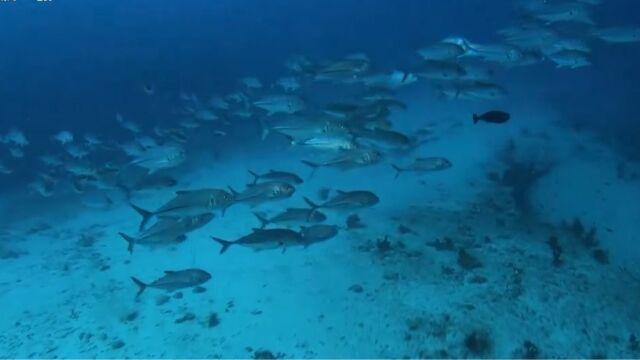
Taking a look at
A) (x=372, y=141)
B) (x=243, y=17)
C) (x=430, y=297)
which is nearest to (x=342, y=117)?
(x=372, y=141)

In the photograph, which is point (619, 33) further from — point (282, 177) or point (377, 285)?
point (282, 177)

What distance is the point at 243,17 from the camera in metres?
72.5

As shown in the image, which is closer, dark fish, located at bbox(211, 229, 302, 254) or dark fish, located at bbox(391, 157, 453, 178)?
dark fish, located at bbox(211, 229, 302, 254)

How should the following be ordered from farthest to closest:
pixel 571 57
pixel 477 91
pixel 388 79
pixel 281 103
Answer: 1. pixel 571 57
2. pixel 281 103
3. pixel 388 79
4. pixel 477 91

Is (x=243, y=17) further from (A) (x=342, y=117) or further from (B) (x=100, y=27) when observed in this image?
(A) (x=342, y=117)

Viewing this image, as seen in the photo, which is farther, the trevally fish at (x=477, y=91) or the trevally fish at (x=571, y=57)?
the trevally fish at (x=571, y=57)

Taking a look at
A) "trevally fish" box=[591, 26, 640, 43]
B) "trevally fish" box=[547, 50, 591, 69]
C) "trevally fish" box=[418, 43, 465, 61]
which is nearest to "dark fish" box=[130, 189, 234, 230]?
"trevally fish" box=[418, 43, 465, 61]

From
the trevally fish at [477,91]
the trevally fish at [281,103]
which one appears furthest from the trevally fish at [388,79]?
the trevally fish at [281,103]

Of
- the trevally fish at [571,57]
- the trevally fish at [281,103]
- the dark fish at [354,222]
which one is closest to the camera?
the trevally fish at [281,103]

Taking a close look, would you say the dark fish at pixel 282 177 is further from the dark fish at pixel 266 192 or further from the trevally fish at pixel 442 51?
the trevally fish at pixel 442 51

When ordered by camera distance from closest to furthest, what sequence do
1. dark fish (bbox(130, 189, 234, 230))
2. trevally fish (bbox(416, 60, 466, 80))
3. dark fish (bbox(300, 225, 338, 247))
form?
dark fish (bbox(130, 189, 234, 230))
dark fish (bbox(300, 225, 338, 247))
trevally fish (bbox(416, 60, 466, 80))

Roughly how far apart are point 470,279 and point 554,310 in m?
1.58

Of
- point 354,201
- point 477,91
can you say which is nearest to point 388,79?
point 477,91

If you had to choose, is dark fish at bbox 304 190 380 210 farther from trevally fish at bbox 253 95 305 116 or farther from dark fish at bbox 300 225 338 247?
trevally fish at bbox 253 95 305 116
